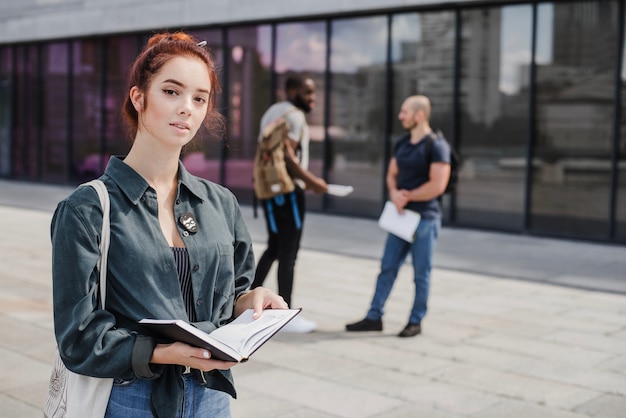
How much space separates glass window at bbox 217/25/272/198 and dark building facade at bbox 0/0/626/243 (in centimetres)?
3

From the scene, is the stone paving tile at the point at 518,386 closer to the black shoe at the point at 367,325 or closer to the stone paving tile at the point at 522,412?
the stone paving tile at the point at 522,412

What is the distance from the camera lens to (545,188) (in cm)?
1309

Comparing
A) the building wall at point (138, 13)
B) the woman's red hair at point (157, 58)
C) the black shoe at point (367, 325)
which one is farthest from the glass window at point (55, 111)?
the woman's red hair at point (157, 58)

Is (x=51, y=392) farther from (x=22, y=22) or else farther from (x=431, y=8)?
(x=22, y=22)

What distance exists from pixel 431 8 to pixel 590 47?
100 inches

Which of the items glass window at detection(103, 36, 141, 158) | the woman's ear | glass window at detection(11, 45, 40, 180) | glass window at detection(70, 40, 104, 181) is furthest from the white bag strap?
glass window at detection(11, 45, 40, 180)

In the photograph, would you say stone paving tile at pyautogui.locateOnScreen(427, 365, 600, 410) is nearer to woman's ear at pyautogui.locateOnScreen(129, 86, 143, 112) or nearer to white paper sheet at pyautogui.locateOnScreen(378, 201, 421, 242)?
white paper sheet at pyautogui.locateOnScreen(378, 201, 421, 242)

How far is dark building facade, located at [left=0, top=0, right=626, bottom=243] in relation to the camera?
1261 cm

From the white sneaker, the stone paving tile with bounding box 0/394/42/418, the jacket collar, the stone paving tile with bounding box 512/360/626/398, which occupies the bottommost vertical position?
the stone paving tile with bounding box 512/360/626/398

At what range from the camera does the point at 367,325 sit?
22.9 feet

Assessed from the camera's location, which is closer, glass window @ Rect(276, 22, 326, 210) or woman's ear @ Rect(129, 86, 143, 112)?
woman's ear @ Rect(129, 86, 143, 112)

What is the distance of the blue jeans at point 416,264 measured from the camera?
6836 millimetres

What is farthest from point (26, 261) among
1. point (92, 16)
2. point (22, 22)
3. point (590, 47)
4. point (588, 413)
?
point (22, 22)

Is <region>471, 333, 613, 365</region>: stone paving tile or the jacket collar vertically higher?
the jacket collar
